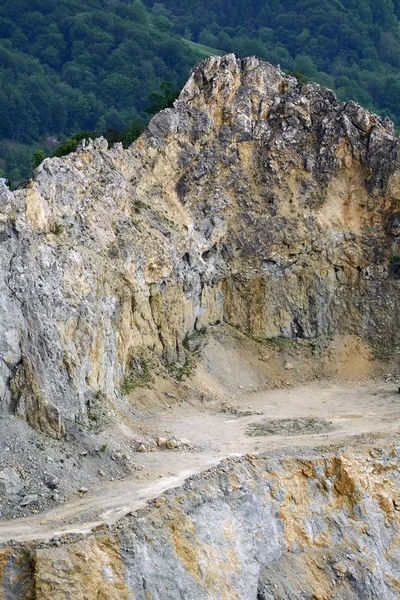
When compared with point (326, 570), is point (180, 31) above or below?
above

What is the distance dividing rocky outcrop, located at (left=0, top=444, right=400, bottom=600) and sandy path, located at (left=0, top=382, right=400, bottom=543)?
3.85ft

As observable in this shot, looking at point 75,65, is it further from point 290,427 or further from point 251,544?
point 251,544

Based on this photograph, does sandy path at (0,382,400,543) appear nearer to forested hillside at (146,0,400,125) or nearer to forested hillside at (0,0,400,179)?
forested hillside at (0,0,400,179)

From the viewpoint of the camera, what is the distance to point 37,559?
93.0ft

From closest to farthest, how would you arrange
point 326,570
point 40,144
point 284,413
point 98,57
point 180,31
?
point 326,570
point 284,413
point 40,144
point 98,57
point 180,31

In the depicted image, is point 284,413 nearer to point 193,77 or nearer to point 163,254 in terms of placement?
point 163,254

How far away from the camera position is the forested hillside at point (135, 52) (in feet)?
354

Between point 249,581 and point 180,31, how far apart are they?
114 meters

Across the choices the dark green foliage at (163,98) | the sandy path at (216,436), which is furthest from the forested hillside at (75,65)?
the sandy path at (216,436)

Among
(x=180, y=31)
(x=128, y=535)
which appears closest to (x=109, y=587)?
(x=128, y=535)

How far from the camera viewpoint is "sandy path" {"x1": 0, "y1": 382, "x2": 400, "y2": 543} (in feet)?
103

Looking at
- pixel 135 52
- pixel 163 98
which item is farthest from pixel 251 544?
pixel 135 52

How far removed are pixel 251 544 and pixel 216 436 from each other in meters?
8.65

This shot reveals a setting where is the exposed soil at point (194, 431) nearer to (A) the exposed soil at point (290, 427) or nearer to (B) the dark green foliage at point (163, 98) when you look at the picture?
(A) the exposed soil at point (290, 427)
